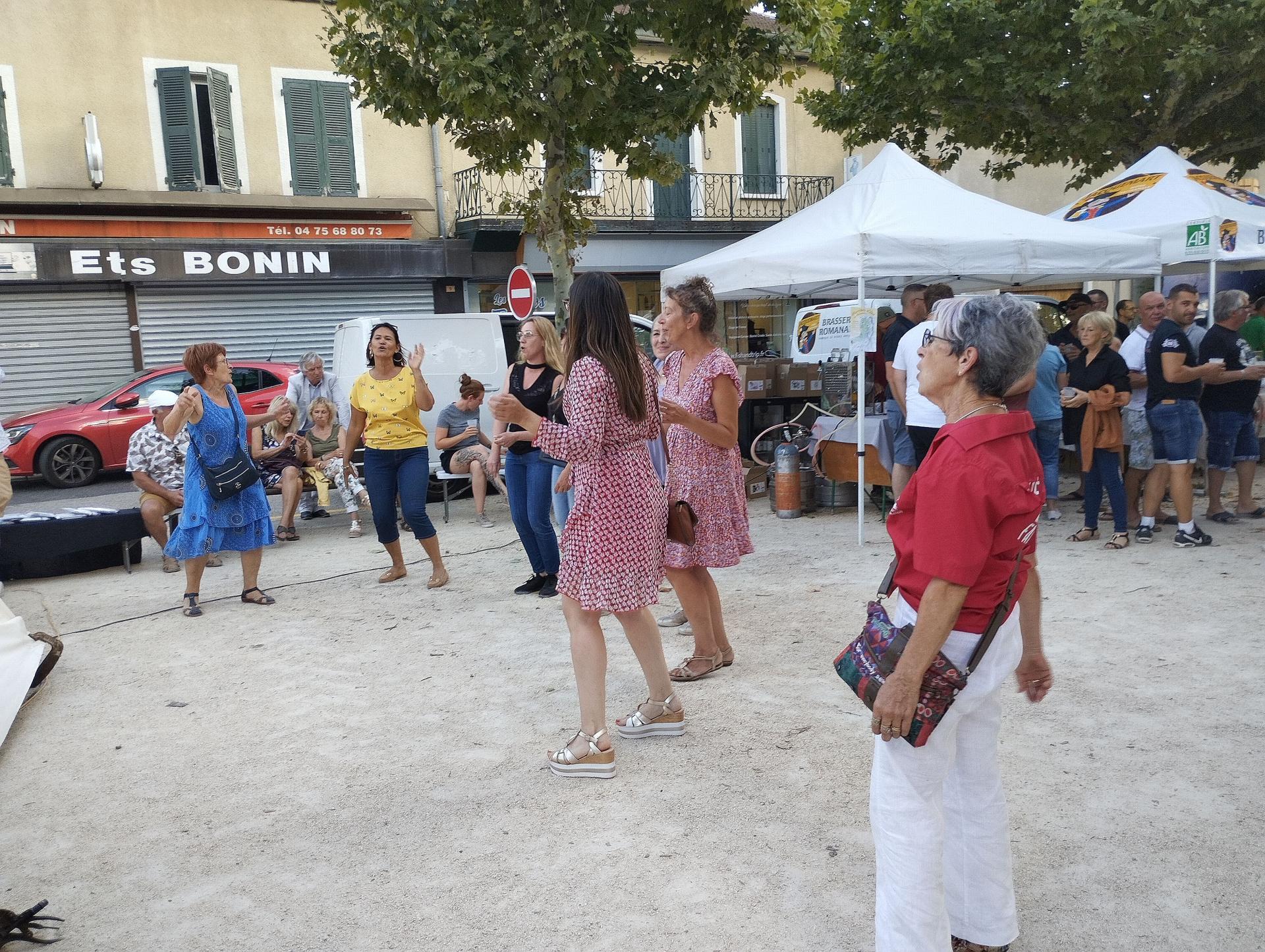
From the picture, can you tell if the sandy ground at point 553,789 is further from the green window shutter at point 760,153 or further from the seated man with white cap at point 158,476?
the green window shutter at point 760,153

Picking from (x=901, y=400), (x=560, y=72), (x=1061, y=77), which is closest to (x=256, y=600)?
(x=901, y=400)

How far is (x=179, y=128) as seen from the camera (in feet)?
54.0

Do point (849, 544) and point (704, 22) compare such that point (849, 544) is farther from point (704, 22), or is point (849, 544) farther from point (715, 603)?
point (704, 22)

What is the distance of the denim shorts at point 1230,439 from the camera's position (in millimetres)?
7961

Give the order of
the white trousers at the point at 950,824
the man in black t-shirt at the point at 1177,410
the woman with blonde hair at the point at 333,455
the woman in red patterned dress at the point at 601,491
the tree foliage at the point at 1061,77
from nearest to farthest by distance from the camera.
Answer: the white trousers at the point at 950,824, the woman in red patterned dress at the point at 601,491, the man in black t-shirt at the point at 1177,410, the woman with blonde hair at the point at 333,455, the tree foliage at the point at 1061,77

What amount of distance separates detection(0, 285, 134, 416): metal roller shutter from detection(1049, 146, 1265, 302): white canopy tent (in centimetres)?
1334

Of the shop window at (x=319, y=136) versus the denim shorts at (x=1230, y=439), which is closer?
the denim shorts at (x=1230, y=439)

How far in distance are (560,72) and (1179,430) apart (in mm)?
5528

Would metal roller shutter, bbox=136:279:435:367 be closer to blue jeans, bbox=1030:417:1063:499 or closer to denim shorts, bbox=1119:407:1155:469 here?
blue jeans, bbox=1030:417:1063:499

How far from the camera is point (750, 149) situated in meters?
21.6

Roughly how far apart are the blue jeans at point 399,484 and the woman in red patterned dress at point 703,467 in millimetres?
2475

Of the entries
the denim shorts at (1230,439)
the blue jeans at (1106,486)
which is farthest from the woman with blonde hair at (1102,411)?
the denim shorts at (1230,439)

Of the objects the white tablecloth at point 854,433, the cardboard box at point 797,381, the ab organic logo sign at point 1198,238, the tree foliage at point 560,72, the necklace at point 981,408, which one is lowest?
the white tablecloth at point 854,433

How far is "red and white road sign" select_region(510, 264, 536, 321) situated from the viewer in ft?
33.4
